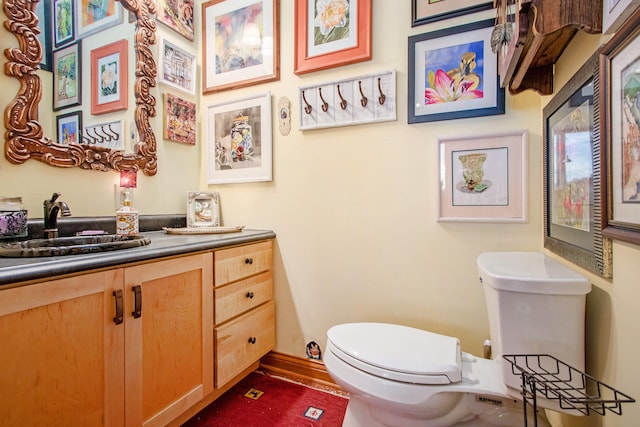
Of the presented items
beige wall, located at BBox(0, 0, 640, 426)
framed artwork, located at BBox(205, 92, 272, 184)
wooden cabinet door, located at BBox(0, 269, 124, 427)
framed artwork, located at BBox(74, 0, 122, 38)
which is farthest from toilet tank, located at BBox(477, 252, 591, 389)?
framed artwork, located at BBox(74, 0, 122, 38)

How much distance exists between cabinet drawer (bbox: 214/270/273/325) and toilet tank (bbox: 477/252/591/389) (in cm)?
110

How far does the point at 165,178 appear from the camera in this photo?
1.84 metres

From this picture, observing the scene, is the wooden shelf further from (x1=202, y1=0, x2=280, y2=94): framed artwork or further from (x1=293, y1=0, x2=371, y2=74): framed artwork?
(x1=202, y1=0, x2=280, y2=94): framed artwork

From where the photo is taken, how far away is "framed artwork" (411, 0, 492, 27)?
53.1 inches

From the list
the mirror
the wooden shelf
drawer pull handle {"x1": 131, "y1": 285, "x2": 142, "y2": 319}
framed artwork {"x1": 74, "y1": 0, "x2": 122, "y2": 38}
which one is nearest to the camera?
the wooden shelf

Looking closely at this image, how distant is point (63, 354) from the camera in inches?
34.3

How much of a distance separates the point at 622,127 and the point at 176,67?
2.08 meters

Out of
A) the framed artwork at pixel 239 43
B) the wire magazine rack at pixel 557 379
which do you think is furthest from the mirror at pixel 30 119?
the wire magazine rack at pixel 557 379

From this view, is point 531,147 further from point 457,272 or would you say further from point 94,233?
point 94,233

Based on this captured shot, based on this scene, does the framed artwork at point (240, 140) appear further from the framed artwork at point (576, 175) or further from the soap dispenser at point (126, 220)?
the framed artwork at point (576, 175)

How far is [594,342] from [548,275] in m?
0.22

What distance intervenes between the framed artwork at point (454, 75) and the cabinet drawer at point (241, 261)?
104cm

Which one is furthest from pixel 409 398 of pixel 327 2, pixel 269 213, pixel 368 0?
pixel 327 2

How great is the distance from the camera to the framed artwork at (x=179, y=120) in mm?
1833
